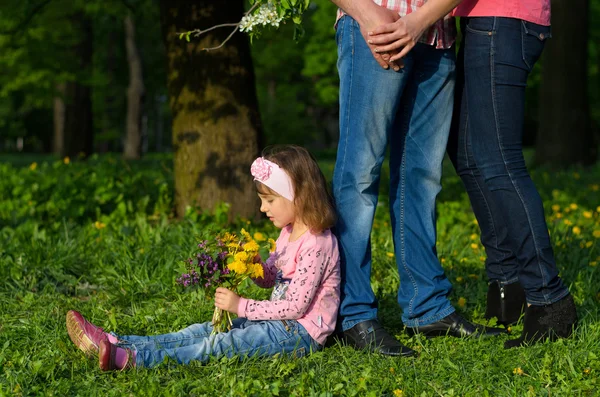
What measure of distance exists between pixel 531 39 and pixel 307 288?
128 cm

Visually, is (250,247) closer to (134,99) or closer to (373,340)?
(373,340)

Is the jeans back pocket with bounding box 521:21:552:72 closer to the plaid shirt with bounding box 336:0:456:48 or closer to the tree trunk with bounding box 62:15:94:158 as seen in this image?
the plaid shirt with bounding box 336:0:456:48

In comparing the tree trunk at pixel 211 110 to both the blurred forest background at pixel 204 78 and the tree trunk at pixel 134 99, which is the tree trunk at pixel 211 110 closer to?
the blurred forest background at pixel 204 78

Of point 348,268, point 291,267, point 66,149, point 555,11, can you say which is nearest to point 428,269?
point 348,268

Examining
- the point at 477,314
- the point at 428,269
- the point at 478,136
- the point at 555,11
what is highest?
the point at 555,11

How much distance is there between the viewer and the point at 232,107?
245 inches

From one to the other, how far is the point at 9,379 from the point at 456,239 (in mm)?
3555

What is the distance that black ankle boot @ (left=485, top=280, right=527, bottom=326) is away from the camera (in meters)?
3.56

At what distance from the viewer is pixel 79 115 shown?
18.2 metres

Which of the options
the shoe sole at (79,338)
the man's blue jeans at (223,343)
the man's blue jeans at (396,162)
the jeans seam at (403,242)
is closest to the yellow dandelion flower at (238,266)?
the man's blue jeans at (223,343)

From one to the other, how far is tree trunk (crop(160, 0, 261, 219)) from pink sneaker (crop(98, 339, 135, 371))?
11.1ft

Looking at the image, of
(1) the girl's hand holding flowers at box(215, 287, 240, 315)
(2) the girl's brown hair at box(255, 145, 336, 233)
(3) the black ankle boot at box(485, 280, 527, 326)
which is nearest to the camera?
(1) the girl's hand holding flowers at box(215, 287, 240, 315)

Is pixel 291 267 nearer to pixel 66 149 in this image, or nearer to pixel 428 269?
pixel 428 269

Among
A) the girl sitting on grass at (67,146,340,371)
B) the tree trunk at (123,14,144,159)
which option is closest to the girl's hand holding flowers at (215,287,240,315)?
the girl sitting on grass at (67,146,340,371)
